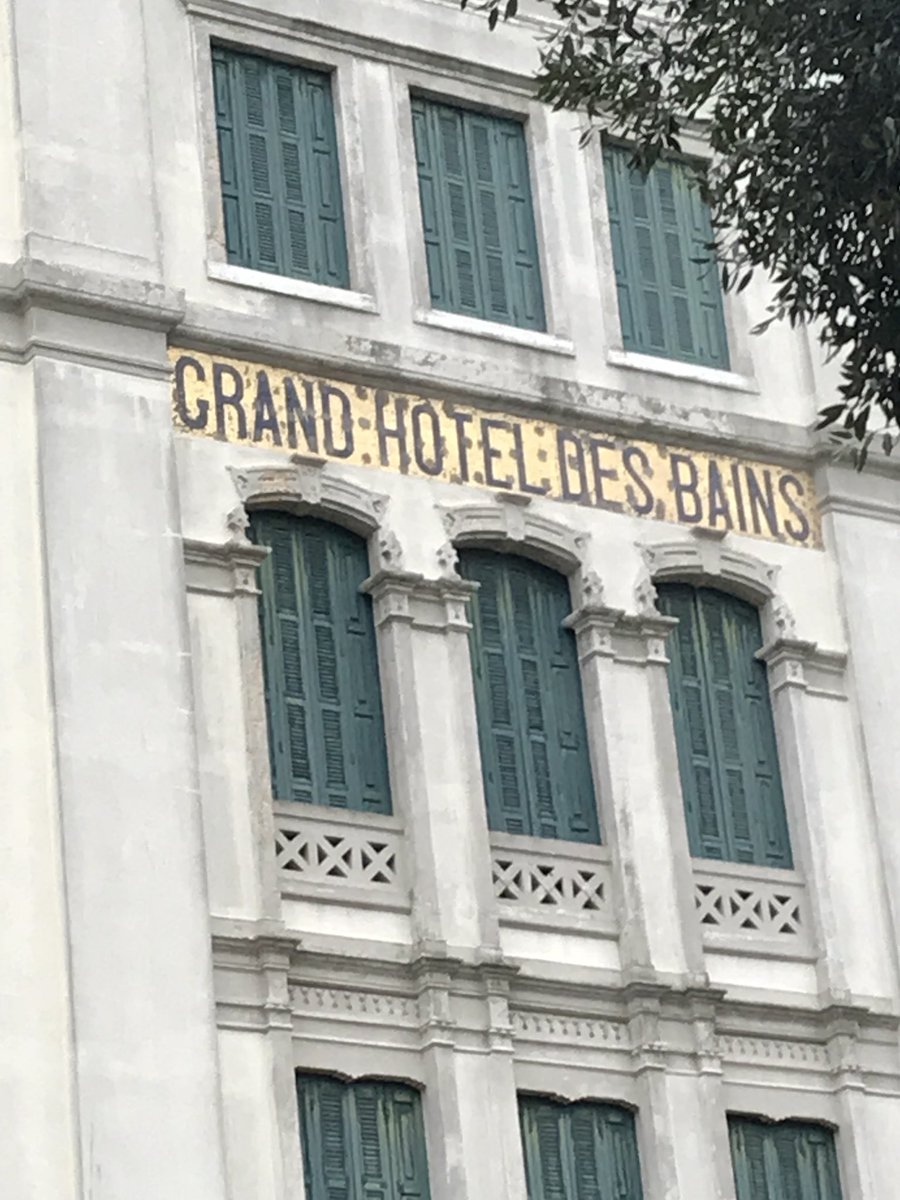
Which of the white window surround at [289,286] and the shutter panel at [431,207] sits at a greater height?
the shutter panel at [431,207]

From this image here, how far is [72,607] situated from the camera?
84.7 ft

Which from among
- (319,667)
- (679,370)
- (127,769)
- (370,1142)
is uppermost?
(679,370)

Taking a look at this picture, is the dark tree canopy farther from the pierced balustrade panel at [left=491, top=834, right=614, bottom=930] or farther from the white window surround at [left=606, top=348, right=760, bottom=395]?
the white window surround at [left=606, top=348, right=760, bottom=395]

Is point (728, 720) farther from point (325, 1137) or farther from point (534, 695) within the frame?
point (325, 1137)

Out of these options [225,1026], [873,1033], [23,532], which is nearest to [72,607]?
[23,532]

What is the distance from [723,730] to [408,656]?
310 centimetres

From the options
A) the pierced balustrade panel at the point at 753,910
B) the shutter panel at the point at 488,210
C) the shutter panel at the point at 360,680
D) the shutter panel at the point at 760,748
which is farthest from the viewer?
the shutter panel at the point at 488,210

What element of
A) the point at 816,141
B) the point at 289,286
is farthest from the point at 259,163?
the point at 816,141

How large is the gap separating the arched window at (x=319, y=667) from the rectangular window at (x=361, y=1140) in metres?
2.26

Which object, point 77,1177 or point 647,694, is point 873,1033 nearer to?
point 647,694

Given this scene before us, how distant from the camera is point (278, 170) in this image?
94.3 feet

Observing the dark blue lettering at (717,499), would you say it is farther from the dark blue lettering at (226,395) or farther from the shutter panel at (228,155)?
the shutter panel at (228,155)

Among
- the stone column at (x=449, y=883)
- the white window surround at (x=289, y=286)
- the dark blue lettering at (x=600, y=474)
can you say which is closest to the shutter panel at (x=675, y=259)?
the dark blue lettering at (x=600, y=474)

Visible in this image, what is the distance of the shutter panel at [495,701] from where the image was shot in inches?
1086
